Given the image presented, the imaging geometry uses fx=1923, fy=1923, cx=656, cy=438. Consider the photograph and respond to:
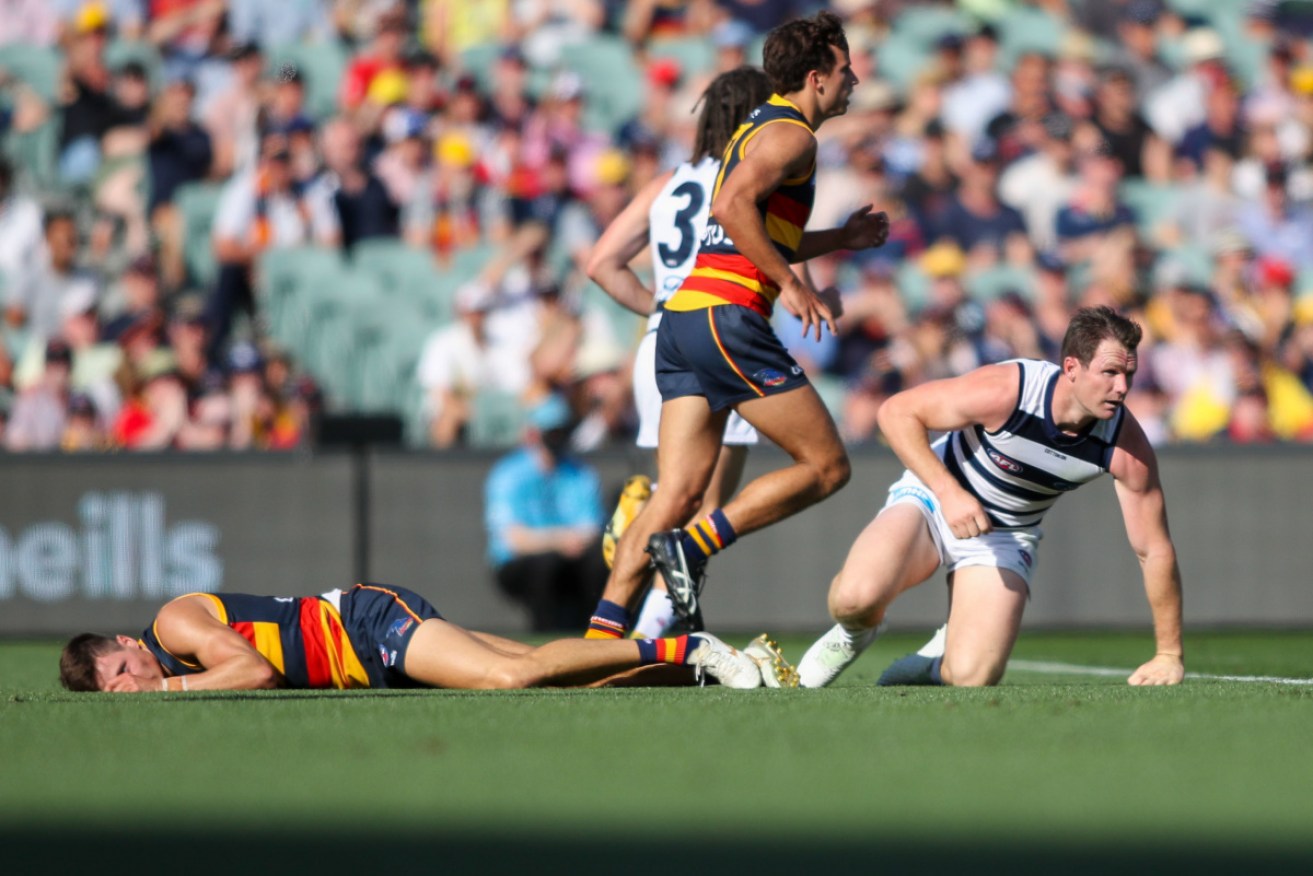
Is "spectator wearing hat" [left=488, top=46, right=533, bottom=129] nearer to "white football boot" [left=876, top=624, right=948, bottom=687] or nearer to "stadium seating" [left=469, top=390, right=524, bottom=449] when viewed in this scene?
"stadium seating" [left=469, top=390, right=524, bottom=449]

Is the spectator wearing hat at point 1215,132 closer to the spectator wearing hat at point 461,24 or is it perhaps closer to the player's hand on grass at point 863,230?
the spectator wearing hat at point 461,24

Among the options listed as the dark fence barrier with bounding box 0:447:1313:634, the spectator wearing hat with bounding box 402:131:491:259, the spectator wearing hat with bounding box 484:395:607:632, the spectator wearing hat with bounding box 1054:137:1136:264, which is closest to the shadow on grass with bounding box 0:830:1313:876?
the spectator wearing hat with bounding box 484:395:607:632

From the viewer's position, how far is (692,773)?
4.23m

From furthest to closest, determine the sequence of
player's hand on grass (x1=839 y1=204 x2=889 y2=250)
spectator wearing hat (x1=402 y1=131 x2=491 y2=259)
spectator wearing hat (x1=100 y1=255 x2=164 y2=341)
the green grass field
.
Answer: spectator wearing hat (x1=402 y1=131 x2=491 y2=259)
spectator wearing hat (x1=100 y1=255 x2=164 y2=341)
player's hand on grass (x1=839 y1=204 x2=889 y2=250)
the green grass field

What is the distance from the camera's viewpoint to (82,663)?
21.4ft

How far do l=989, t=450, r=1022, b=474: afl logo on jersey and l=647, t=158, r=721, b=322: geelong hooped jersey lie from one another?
1.51 m

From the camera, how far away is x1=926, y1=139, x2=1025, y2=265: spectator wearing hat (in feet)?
50.4

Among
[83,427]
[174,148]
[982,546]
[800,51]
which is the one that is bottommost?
[982,546]

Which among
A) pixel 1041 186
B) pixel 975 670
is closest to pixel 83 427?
pixel 975 670

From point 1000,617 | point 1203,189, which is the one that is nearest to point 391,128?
point 1203,189

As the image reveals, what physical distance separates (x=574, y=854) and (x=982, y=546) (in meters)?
4.26

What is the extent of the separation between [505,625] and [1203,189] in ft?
26.1

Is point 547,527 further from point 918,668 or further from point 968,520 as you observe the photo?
point 968,520

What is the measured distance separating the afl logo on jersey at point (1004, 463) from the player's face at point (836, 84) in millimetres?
1347
